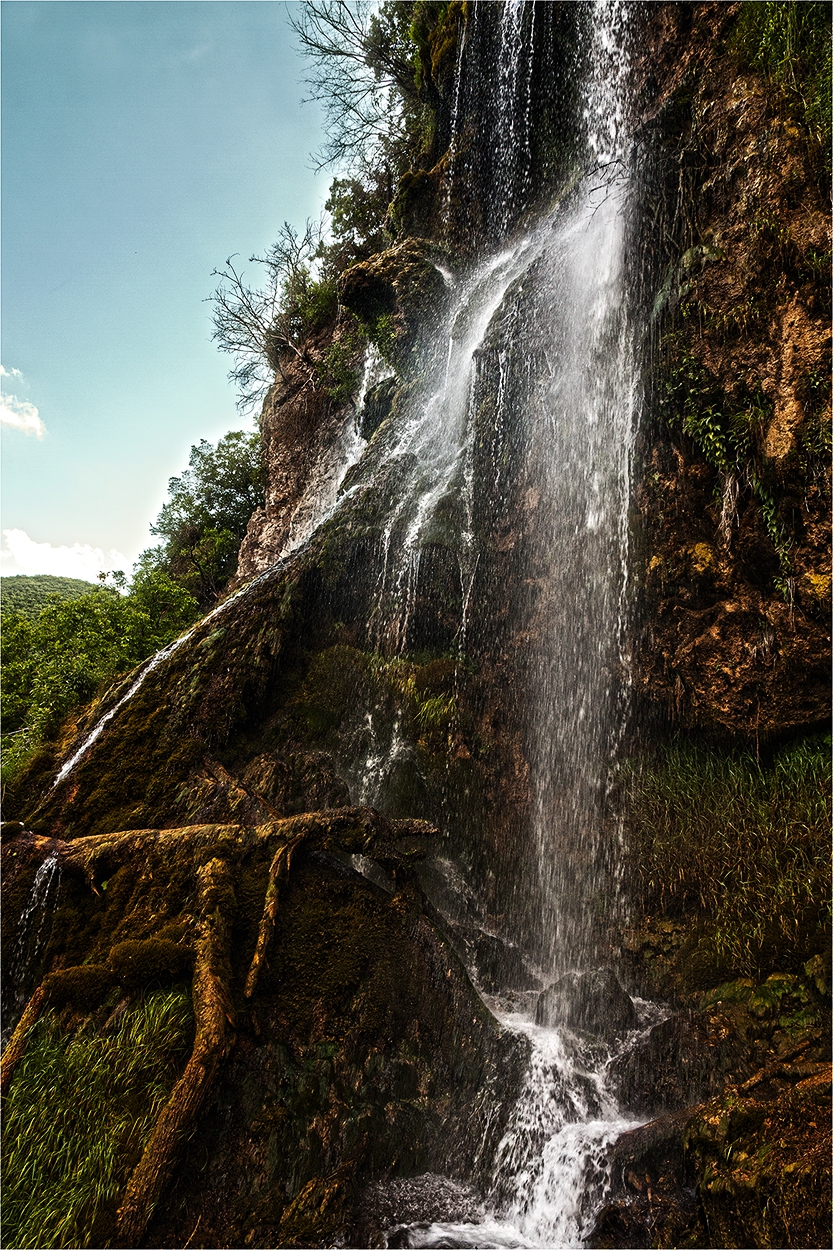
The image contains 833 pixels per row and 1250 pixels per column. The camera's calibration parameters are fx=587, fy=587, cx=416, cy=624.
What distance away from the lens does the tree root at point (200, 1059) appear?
10.3ft

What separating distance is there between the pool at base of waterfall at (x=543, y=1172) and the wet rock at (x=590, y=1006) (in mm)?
356

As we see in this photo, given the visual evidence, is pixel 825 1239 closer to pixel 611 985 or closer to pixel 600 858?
pixel 611 985

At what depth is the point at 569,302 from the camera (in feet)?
28.1

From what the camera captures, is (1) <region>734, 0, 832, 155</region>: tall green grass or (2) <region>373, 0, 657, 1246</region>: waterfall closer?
(2) <region>373, 0, 657, 1246</region>: waterfall

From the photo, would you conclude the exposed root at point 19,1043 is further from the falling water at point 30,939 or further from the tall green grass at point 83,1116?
the falling water at point 30,939

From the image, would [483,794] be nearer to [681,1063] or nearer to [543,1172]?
[681,1063]

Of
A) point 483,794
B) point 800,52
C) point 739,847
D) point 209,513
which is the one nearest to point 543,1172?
point 739,847

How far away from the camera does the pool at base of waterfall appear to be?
12.8ft

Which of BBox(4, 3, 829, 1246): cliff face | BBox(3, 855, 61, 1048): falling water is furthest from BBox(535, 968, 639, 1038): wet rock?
BBox(3, 855, 61, 1048): falling water

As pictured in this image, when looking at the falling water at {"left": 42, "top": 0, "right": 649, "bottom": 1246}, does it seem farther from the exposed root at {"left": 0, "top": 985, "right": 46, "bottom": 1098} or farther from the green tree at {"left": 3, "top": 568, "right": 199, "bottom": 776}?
the exposed root at {"left": 0, "top": 985, "right": 46, "bottom": 1098}

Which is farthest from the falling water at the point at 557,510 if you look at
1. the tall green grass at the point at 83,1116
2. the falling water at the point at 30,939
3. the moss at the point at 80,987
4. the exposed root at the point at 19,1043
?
the exposed root at the point at 19,1043

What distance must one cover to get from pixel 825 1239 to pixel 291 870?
3.80 metres

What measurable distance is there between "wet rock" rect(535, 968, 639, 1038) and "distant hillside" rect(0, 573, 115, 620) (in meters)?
21.6

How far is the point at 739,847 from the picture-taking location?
18.2 ft
